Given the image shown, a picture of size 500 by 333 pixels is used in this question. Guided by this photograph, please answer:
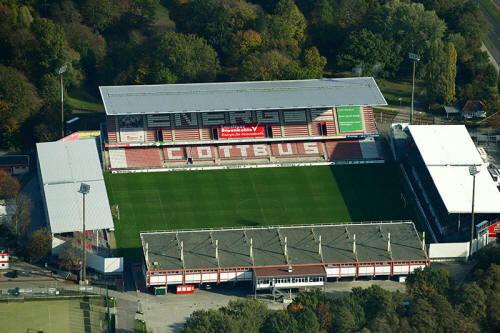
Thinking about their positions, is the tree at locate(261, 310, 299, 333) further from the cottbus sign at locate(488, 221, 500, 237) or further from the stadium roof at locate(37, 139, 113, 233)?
the cottbus sign at locate(488, 221, 500, 237)

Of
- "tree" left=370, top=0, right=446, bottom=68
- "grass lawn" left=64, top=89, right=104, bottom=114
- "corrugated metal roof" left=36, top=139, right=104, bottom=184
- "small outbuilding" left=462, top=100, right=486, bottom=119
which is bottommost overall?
"corrugated metal roof" left=36, top=139, right=104, bottom=184

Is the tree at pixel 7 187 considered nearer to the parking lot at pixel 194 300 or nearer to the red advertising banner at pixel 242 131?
the parking lot at pixel 194 300

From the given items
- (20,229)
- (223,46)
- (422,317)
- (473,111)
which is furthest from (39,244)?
(473,111)

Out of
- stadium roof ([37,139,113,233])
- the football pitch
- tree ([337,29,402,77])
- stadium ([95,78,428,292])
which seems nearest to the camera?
stadium ([95,78,428,292])

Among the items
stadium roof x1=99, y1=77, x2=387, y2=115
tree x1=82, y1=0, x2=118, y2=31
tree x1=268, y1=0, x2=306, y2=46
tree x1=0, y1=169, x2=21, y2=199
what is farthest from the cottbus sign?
tree x1=82, y1=0, x2=118, y2=31

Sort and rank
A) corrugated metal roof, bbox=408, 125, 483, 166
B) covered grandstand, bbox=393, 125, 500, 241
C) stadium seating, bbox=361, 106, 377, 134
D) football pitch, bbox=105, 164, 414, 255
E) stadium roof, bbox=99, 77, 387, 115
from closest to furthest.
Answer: covered grandstand, bbox=393, 125, 500, 241
football pitch, bbox=105, 164, 414, 255
corrugated metal roof, bbox=408, 125, 483, 166
stadium roof, bbox=99, 77, 387, 115
stadium seating, bbox=361, 106, 377, 134

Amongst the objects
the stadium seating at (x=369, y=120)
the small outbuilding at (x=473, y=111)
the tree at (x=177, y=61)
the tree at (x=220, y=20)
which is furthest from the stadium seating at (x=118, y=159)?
the small outbuilding at (x=473, y=111)
